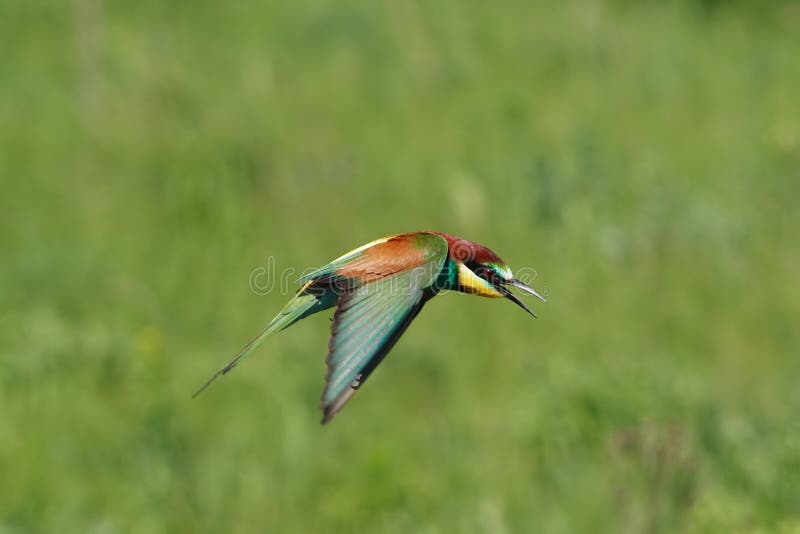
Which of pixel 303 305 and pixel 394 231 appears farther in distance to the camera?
pixel 394 231

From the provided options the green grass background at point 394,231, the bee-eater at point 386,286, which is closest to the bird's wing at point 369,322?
the bee-eater at point 386,286

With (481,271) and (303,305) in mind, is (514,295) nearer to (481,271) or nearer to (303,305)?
(481,271)

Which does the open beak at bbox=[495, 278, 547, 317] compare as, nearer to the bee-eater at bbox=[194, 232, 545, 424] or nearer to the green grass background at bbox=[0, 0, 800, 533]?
the bee-eater at bbox=[194, 232, 545, 424]

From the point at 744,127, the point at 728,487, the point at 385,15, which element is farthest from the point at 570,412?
the point at 385,15

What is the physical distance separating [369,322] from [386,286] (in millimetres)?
53

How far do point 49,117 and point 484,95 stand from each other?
9.08 feet

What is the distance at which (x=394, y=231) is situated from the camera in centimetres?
568

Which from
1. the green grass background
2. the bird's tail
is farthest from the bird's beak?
the green grass background

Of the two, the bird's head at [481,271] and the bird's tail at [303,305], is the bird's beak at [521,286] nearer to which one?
the bird's head at [481,271]

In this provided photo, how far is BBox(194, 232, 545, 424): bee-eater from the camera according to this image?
2.76 feet

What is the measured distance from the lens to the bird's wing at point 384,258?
0.92 metres

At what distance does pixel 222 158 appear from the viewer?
245 inches

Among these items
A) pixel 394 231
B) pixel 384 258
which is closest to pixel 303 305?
pixel 384 258

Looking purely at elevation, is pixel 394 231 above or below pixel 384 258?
below
